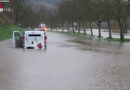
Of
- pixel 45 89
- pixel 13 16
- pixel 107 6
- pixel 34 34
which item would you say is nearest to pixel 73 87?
pixel 45 89

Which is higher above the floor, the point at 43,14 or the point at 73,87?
the point at 43,14

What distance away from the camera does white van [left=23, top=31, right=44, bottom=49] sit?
82.7ft

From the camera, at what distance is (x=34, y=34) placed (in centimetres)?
2512

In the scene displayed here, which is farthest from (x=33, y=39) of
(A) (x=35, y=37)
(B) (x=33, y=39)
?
(A) (x=35, y=37)

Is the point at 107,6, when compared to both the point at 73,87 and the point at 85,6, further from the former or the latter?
the point at 73,87

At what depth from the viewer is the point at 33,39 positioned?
25250mm

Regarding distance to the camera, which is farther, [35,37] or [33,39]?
[33,39]

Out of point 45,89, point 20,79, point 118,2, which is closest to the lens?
point 45,89

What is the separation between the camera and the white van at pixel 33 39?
25.2 m

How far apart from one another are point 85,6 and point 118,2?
17.3 meters

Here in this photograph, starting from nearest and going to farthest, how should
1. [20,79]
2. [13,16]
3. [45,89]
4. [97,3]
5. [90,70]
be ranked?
1. [45,89]
2. [20,79]
3. [90,70]
4. [97,3]
5. [13,16]

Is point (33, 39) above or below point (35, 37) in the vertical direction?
below

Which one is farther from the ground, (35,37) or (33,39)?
(35,37)

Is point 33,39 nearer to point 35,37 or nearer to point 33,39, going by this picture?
point 33,39
